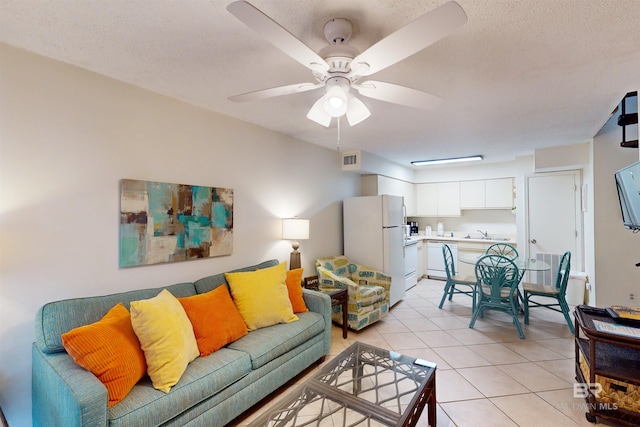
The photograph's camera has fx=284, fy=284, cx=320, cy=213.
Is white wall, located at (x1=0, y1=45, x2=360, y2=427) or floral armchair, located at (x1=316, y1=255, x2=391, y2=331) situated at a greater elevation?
white wall, located at (x1=0, y1=45, x2=360, y2=427)

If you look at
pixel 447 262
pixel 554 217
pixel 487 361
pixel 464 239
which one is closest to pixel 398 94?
pixel 487 361

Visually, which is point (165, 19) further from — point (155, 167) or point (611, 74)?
point (611, 74)

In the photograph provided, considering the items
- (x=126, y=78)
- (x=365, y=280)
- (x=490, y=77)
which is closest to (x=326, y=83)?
(x=490, y=77)

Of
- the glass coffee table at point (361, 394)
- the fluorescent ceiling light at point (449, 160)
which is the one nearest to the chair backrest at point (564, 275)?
the fluorescent ceiling light at point (449, 160)

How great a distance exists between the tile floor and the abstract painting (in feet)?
4.42

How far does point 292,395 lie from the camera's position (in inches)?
61.0

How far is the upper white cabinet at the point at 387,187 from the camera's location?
491 centimetres

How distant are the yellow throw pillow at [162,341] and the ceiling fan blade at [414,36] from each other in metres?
1.77

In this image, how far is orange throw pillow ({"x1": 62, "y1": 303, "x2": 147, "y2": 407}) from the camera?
4.61 ft

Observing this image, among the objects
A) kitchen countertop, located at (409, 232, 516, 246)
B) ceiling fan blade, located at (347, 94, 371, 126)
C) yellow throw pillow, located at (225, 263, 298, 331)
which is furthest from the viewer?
kitchen countertop, located at (409, 232, 516, 246)

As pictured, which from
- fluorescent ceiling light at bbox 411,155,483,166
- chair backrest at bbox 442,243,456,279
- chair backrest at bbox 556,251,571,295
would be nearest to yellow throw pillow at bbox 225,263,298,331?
chair backrest at bbox 442,243,456,279

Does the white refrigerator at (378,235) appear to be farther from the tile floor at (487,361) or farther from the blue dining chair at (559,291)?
the blue dining chair at (559,291)

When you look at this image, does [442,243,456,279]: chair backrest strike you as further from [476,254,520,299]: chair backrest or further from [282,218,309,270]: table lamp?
[282,218,309,270]: table lamp

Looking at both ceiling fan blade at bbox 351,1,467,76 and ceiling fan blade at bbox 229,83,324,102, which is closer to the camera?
ceiling fan blade at bbox 351,1,467,76
